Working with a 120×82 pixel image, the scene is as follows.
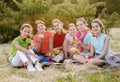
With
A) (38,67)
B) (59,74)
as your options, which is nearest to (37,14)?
(38,67)

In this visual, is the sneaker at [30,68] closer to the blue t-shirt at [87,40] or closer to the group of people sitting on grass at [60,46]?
the group of people sitting on grass at [60,46]

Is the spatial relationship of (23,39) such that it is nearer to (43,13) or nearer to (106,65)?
(106,65)

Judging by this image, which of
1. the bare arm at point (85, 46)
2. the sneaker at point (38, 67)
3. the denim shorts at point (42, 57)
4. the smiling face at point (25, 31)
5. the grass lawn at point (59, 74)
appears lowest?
the grass lawn at point (59, 74)

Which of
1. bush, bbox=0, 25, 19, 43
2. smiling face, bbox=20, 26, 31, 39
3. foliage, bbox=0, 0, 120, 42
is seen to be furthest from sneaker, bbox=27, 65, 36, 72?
bush, bbox=0, 25, 19, 43

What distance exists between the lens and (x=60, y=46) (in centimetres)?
824

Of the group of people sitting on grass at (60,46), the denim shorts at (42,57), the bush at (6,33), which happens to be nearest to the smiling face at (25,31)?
the group of people sitting on grass at (60,46)

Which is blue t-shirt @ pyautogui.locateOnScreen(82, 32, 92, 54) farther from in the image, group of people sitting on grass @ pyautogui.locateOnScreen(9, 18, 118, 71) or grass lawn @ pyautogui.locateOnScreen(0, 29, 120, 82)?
grass lawn @ pyautogui.locateOnScreen(0, 29, 120, 82)

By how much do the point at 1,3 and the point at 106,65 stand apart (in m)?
8.25

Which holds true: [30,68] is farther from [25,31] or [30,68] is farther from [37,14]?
[37,14]

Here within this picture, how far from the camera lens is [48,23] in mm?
12633

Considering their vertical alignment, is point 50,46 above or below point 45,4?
below

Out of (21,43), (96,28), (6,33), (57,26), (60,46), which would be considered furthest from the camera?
(6,33)

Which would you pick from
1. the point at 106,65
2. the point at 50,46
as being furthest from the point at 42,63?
the point at 106,65

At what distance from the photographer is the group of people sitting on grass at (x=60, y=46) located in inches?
287
